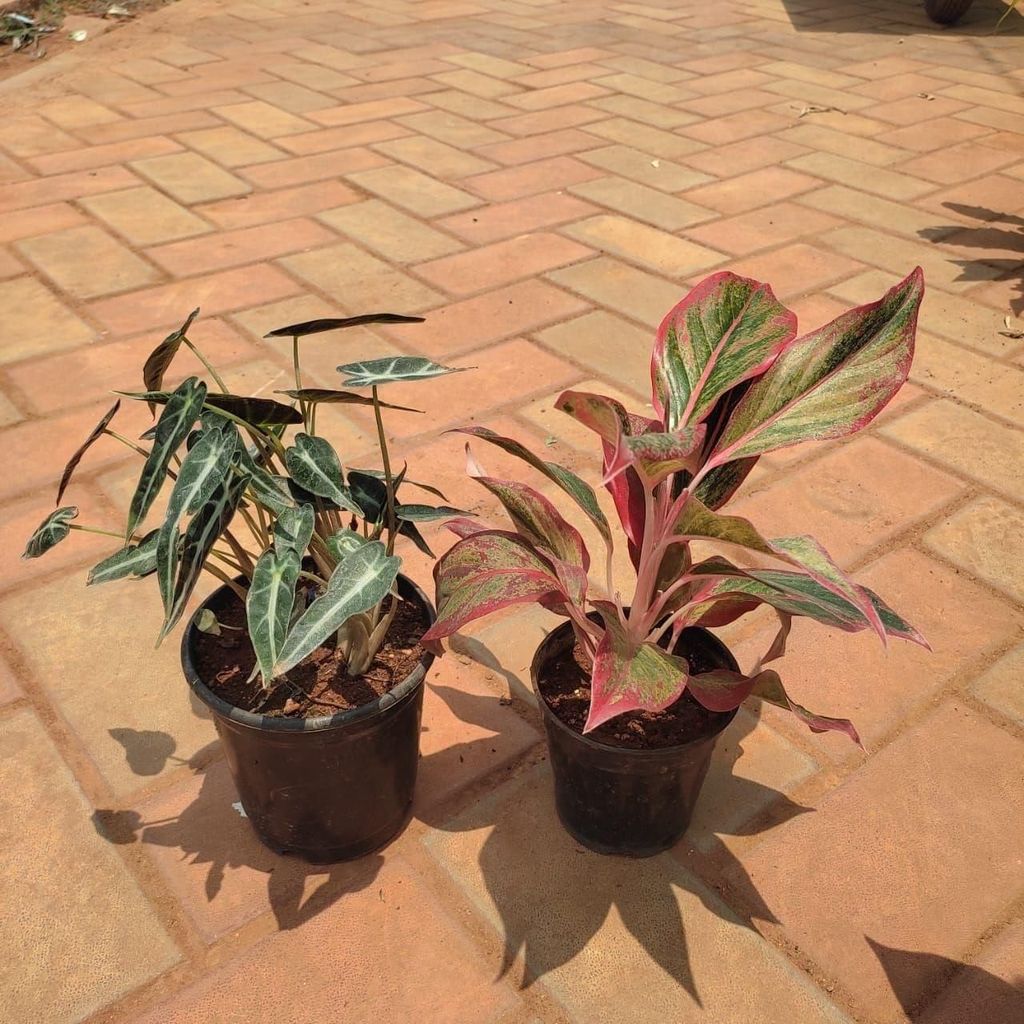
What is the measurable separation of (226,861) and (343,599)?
562 millimetres

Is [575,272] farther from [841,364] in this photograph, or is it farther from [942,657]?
[841,364]

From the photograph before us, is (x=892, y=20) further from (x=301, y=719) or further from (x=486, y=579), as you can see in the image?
(x=301, y=719)

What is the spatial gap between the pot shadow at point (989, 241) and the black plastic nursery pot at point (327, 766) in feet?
8.12

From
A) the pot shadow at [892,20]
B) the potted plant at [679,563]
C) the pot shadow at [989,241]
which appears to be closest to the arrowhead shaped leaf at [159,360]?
the potted plant at [679,563]

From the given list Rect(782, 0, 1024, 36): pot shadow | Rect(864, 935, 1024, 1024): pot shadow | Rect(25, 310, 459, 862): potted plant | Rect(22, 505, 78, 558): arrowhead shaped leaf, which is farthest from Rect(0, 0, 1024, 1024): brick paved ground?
Rect(782, 0, 1024, 36): pot shadow

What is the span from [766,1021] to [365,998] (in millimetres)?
515

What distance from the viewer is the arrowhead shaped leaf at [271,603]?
Result: 1146 mm

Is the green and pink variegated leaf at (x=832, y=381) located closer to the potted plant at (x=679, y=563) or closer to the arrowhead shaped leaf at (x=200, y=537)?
the potted plant at (x=679, y=563)

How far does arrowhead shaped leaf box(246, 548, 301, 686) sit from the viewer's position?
1.15m

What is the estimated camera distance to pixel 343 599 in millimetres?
1200

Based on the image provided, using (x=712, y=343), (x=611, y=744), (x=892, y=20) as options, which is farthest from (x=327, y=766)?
(x=892, y=20)

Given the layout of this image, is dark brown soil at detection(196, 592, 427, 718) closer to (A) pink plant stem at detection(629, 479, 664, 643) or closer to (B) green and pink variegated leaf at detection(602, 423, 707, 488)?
(A) pink plant stem at detection(629, 479, 664, 643)

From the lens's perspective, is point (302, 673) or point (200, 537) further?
point (302, 673)

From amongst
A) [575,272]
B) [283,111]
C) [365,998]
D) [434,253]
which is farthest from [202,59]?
[365,998]
